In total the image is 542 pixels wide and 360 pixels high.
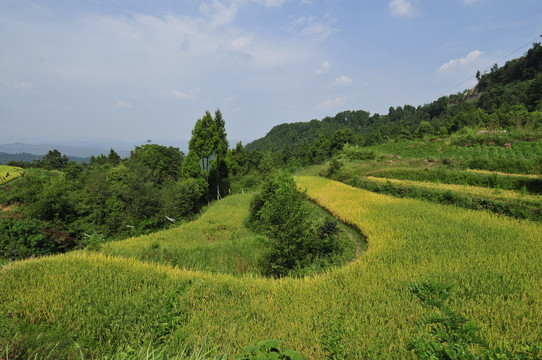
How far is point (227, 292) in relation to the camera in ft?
17.5

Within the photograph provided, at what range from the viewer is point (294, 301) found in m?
5.02

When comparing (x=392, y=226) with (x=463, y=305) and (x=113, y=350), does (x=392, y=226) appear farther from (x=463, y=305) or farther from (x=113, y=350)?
(x=113, y=350)

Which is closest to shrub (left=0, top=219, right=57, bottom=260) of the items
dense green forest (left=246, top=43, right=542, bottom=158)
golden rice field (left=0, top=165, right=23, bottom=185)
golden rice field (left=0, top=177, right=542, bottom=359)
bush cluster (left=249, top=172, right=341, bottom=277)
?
golden rice field (left=0, top=177, right=542, bottom=359)

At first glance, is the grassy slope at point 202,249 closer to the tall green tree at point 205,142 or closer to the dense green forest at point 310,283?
the dense green forest at point 310,283

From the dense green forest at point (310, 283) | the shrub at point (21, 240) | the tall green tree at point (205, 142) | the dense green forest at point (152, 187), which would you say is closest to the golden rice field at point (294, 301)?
the dense green forest at point (310, 283)

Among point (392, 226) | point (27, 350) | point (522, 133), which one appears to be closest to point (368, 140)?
point (522, 133)

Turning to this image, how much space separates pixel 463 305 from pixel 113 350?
6.60 m

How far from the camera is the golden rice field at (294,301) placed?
3.67 meters

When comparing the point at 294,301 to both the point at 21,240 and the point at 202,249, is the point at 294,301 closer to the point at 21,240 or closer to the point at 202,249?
the point at 202,249

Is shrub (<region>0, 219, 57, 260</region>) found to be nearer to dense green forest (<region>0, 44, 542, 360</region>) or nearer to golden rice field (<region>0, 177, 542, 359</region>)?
dense green forest (<region>0, 44, 542, 360</region>)

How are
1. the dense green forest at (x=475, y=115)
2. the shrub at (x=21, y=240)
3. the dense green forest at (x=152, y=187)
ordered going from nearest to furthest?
the shrub at (x=21, y=240)
the dense green forest at (x=152, y=187)
the dense green forest at (x=475, y=115)

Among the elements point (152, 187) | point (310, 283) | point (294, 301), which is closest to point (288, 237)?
point (310, 283)

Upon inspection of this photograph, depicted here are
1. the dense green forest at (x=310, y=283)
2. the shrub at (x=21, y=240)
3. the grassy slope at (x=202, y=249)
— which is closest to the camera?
the dense green forest at (x=310, y=283)

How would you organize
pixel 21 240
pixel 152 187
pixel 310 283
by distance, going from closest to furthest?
1. pixel 310 283
2. pixel 21 240
3. pixel 152 187
